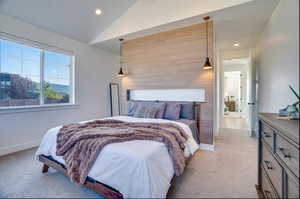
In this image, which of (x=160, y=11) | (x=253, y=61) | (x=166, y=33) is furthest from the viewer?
(x=253, y=61)

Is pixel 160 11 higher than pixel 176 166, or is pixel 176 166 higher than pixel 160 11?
pixel 160 11

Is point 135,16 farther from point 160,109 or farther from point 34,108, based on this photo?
point 34,108

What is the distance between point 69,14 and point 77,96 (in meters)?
2.02

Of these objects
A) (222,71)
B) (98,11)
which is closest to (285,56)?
(222,71)

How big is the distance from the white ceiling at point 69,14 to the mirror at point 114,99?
6.04 feet

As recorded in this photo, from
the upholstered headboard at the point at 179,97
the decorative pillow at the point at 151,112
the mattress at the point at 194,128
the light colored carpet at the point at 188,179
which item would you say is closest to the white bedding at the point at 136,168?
the light colored carpet at the point at 188,179

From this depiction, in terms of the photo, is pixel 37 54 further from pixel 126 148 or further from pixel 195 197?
pixel 195 197

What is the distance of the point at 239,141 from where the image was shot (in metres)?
3.79

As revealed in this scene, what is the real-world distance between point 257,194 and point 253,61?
433cm

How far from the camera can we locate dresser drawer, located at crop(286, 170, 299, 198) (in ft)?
2.79

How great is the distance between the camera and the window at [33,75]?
9.87 ft

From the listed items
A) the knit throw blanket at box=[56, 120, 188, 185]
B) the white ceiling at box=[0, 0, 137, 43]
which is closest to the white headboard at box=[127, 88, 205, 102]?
the knit throw blanket at box=[56, 120, 188, 185]

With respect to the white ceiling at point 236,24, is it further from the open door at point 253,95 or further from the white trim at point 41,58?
the white trim at point 41,58

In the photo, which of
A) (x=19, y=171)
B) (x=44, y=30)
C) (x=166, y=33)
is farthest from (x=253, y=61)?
(x=19, y=171)
